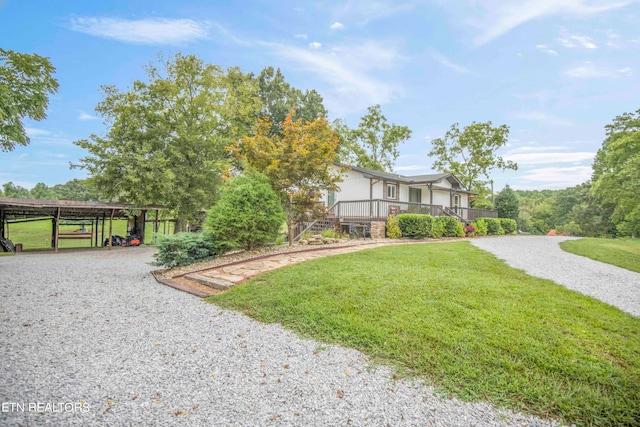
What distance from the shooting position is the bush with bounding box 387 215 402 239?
13.9m

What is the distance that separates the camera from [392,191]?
20094 millimetres

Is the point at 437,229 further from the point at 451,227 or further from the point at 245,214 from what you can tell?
the point at 245,214

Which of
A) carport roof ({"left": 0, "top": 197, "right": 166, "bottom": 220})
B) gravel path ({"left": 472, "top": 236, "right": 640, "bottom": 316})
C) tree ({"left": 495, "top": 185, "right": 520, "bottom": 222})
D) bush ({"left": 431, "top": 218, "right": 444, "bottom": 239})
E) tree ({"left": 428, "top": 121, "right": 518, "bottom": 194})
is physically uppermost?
tree ({"left": 428, "top": 121, "right": 518, "bottom": 194})

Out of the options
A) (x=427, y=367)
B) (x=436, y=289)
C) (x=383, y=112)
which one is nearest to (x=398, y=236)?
(x=436, y=289)

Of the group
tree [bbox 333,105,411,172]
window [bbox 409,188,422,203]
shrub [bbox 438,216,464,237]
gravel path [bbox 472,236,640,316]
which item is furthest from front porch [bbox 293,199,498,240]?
tree [bbox 333,105,411,172]

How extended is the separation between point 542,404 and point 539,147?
32.1 m

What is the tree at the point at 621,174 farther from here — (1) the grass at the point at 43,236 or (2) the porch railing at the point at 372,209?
(1) the grass at the point at 43,236

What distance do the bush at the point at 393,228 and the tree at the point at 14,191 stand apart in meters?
42.4

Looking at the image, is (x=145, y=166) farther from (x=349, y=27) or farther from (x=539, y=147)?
(x=539, y=147)

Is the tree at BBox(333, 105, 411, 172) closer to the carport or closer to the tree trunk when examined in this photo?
the tree trunk

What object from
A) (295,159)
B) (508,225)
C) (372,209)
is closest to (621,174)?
(508,225)

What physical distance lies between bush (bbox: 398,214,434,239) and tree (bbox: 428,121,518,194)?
19.5 meters

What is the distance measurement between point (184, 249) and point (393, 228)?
954 cm

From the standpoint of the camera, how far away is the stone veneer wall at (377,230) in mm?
14102
